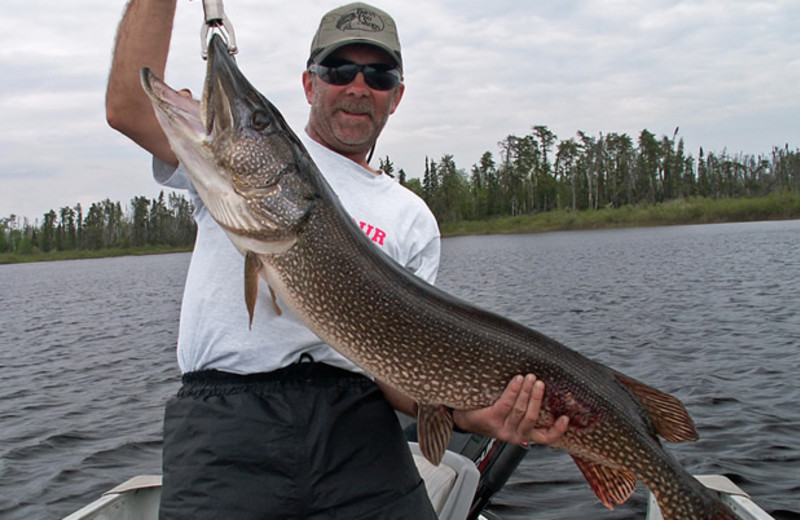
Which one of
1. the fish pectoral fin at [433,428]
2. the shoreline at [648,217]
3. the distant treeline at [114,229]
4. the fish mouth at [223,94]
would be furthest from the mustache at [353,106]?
the distant treeline at [114,229]

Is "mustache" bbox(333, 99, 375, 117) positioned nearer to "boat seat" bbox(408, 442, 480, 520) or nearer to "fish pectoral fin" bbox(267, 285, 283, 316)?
"fish pectoral fin" bbox(267, 285, 283, 316)

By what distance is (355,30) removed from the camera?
2441 mm

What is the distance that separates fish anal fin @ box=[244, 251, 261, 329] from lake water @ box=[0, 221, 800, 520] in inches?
166

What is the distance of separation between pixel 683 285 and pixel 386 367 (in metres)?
17.0

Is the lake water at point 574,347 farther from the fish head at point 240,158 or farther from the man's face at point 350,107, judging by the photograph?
the fish head at point 240,158

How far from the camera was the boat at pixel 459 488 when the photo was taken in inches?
121

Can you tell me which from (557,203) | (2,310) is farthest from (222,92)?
(557,203)

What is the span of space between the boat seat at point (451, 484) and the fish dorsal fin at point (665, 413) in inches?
44.0

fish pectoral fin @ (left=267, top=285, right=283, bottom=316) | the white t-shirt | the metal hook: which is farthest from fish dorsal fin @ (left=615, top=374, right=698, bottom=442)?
the metal hook

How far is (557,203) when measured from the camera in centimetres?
7106

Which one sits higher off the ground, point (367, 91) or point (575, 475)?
point (367, 91)

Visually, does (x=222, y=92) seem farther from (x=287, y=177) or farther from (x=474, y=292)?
(x=474, y=292)

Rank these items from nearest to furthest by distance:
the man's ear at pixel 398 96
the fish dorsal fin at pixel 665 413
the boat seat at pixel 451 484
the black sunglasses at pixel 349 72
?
the fish dorsal fin at pixel 665 413 → the black sunglasses at pixel 349 72 → the man's ear at pixel 398 96 → the boat seat at pixel 451 484

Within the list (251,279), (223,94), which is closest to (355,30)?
(223,94)
